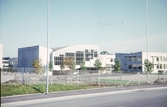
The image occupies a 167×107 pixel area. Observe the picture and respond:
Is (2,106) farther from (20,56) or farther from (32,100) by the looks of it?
(20,56)

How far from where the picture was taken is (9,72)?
22812 millimetres

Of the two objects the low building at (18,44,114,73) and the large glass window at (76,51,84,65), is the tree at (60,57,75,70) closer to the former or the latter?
the low building at (18,44,114,73)

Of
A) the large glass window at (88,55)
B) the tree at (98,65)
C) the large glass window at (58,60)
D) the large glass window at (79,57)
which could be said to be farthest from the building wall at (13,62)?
the tree at (98,65)

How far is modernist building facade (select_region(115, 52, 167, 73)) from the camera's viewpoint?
66.4 metres

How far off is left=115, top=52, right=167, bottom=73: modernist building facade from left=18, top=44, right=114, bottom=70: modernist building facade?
15.4 m

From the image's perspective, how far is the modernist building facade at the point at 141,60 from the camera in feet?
218

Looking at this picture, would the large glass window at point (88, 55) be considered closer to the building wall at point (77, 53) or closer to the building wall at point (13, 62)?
the building wall at point (77, 53)

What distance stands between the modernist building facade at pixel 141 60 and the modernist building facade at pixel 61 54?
15.4m

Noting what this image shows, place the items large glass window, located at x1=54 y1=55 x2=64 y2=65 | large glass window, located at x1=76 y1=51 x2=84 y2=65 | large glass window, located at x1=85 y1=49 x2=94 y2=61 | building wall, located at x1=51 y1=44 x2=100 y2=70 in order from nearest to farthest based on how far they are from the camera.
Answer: large glass window, located at x1=54 y1=55 x2=64 y2=65, building wall, located at x1=51 y1=44 x2=100 y2=70, large glass window, located at x1=76 y1=51 x2=84 y2=65, large glass window, located at x1=85 y1=49 x2=94 y2=61

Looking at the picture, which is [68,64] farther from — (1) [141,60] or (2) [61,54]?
(1) [141,60]

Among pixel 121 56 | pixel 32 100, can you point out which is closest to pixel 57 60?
pixel 121 56

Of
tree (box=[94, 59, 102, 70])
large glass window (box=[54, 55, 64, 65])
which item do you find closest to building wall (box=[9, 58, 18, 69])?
large glass window (box=[54, 55, 64, 65])

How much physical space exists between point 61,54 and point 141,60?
31755 millimetres

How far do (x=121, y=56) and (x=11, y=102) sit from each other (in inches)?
2903
